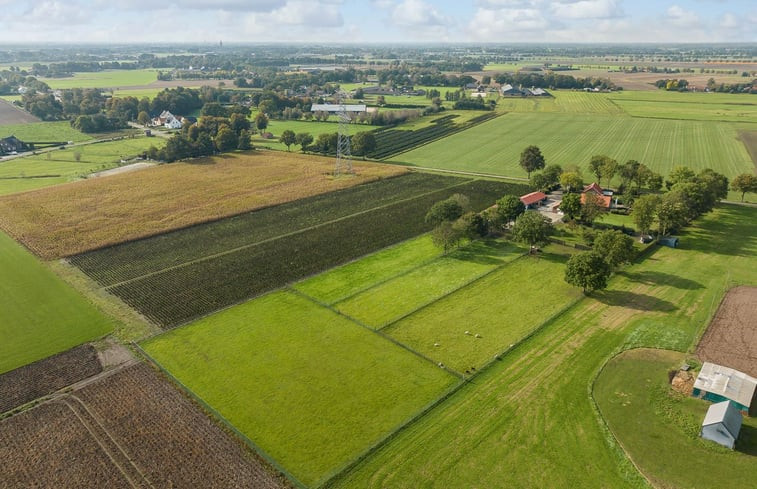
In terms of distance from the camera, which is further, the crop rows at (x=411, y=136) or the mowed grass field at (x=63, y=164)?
the crop rows at (x=411, y=136)

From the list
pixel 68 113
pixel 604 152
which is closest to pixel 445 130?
pixel 604 152

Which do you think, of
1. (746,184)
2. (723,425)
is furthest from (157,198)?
(746,184)

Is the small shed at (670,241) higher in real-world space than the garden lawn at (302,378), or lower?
higher

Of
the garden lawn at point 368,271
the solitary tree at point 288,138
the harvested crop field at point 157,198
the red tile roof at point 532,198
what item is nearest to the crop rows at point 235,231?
the harvested crop field at point 157,198

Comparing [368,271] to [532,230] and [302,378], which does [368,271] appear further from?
[532,230]

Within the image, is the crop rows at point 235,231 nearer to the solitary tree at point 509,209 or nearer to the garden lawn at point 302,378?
the garden lawn at point 302,378

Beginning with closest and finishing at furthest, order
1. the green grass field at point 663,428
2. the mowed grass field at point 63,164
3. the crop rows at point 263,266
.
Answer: the green grass field at point 663,428 < the crop rows at point 263,266 < the mowed grass field at point 63,164

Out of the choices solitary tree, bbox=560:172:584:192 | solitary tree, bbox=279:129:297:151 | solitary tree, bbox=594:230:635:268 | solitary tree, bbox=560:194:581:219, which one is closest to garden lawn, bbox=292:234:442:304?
solitary tree, bbox=594:230:635:268

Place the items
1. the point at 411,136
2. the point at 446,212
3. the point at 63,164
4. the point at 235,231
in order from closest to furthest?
1. the point at 446,212
2. the point at 235,231
3. the point at 63,164
4. the point at 411,136
